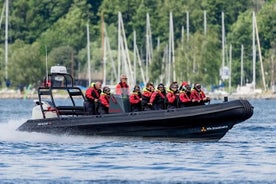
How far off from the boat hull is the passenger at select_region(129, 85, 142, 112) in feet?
2.85

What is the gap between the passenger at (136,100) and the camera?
139 ft

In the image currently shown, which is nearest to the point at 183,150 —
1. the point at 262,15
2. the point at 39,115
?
the point at 39,115

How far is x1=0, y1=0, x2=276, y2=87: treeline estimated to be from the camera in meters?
119

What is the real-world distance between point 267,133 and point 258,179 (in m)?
17.7

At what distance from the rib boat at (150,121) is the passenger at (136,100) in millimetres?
152

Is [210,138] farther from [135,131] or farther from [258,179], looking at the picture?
[258,179]

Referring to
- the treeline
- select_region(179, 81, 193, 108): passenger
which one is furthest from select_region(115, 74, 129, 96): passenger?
the treeline

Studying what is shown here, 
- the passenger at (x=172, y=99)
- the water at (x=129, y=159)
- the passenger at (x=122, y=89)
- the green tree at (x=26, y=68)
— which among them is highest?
the green tree at (x=26, y=68)

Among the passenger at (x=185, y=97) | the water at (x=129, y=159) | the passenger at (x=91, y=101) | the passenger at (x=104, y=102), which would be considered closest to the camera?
the water at (x=129, y=159)

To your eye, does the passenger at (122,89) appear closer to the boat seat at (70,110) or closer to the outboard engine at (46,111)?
the boat seat at (70,110)

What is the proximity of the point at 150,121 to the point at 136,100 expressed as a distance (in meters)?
1.21

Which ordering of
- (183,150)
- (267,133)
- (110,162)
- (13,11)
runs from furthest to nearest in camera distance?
(13,11)
(267,133)
(183,150)
(110,162)

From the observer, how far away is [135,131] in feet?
137

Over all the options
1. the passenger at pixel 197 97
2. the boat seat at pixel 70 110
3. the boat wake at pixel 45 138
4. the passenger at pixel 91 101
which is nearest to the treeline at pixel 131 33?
the boat wake at pixel 45 138
